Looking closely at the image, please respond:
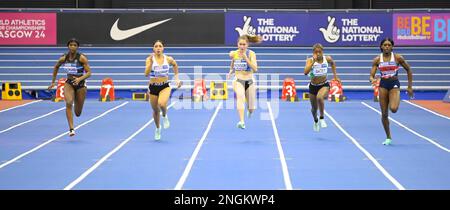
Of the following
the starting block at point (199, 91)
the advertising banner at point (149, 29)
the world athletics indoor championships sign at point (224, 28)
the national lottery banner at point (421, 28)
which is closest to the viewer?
the starting block at point (199, 91)

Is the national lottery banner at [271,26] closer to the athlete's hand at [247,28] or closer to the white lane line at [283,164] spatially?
the athlete's hand at [247,28]

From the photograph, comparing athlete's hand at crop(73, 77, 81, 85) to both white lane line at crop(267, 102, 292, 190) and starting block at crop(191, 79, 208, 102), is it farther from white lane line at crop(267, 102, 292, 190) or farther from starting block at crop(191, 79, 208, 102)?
starting block at crop(191, 79, 208, 102)

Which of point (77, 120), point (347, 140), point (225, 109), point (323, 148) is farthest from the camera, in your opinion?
point (225, 109)

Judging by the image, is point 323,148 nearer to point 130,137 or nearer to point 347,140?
point 347,140

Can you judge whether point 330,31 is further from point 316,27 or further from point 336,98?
point 336,98

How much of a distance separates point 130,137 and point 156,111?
1.14 m

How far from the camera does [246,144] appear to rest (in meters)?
14.6

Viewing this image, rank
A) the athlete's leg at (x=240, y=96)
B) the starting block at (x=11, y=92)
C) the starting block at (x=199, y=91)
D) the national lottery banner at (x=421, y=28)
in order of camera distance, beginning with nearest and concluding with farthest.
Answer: the athlete's leg at (x=240, y=96)
the starting block at (x=199, y=91)
the starting block at (x=11, y=92)
the national lottery banner at (x=421, y=28)

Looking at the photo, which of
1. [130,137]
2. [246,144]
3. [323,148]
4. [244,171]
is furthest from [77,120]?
[244,171]

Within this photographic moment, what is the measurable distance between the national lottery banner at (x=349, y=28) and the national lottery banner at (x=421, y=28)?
0.34m

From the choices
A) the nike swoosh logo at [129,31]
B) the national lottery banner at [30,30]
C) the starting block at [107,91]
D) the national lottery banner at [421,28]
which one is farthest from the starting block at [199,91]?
the national lottery banner at [421,28]

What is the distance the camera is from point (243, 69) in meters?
16.2

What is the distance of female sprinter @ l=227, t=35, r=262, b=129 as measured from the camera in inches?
631

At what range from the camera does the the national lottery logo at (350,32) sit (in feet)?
88.7
